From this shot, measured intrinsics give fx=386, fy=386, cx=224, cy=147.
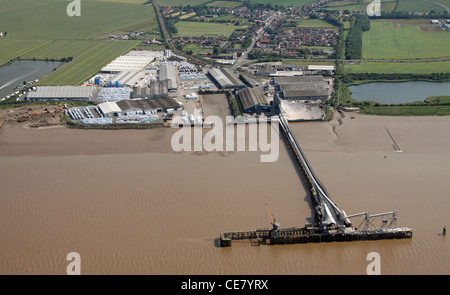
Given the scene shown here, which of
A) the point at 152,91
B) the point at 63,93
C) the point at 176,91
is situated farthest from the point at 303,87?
the point at 63,93

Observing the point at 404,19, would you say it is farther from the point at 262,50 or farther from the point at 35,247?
the point at 35,247

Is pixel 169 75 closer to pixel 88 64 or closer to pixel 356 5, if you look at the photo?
pixel 88 64

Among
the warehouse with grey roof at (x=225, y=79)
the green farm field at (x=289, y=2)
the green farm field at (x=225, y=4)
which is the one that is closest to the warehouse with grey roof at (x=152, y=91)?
the warehouse with grey roof at (x=225, y=79)

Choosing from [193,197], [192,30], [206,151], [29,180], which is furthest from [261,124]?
[192,30]

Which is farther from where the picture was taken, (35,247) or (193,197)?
(193,197)

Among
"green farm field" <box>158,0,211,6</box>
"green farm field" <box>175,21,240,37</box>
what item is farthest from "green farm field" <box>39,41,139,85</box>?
"green farm field" <box>158,0,211,6</box>

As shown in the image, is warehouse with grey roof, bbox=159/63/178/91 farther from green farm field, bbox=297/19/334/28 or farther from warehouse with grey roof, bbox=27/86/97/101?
green farm field, bbox=297/19/334/28
